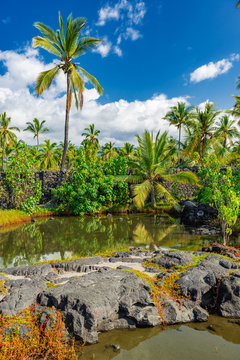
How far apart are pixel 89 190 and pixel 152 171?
4759 millimetres

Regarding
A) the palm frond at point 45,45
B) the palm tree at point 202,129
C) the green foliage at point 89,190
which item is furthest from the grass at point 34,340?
the palm tree at point 202,129

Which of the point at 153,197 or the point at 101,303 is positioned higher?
the point at 153,197

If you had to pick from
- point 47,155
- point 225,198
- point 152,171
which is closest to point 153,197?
point 152,171

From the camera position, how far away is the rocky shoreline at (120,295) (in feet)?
10.7

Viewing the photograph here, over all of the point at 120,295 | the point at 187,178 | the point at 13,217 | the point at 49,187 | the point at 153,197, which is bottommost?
the point at 120,295

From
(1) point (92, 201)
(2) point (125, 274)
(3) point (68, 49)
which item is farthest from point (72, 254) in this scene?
(3) point (68, 49)

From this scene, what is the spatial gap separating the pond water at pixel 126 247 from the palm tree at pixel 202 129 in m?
9.97

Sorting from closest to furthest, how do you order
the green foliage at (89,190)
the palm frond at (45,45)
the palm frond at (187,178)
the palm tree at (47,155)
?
1. the palm frond at (45,45)
2. the green foliage at (89,190)
3. the palm frond at (187,178)
4. the palm tree at (47,155)

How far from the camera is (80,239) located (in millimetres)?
9078

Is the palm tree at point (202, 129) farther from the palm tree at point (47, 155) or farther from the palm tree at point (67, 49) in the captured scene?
the palm tree at point (47, 155)

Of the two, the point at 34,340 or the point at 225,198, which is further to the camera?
the point at 225,198

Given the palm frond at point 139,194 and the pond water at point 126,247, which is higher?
the palm frond at point 139,194

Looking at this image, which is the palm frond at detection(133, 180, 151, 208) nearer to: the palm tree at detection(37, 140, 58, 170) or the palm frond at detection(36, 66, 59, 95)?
the palm frond at detection(36, 66, 59, 95)

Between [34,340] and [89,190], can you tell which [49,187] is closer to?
[89,190]
